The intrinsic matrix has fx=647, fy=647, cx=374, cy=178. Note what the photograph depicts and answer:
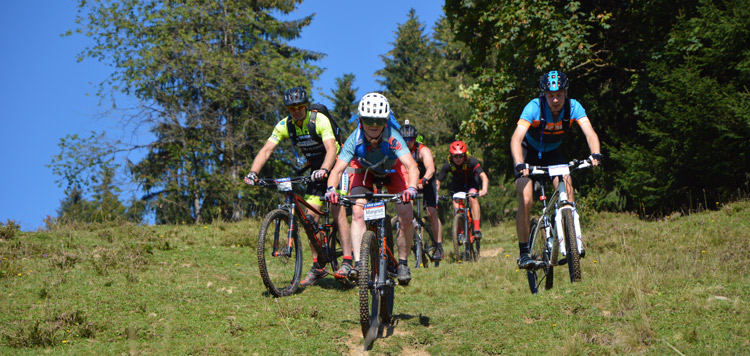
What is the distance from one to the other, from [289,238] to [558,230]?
3.25 metres

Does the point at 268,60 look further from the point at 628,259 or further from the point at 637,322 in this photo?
the point at 637,322

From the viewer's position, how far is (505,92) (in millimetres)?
19172

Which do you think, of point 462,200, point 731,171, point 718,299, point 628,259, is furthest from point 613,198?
point 718,299

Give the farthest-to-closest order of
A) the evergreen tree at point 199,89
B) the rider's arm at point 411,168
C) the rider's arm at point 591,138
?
the evergreen tree at point 199,89
the rider's arm at point 591,138
the rider's arm at point 411,168

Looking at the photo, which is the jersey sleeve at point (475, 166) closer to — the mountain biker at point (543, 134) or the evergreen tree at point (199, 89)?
the mountain biker at point (543, 134)

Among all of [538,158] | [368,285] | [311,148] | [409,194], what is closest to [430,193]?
[311,148]

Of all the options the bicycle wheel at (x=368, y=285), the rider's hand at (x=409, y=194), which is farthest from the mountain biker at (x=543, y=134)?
the bicycle wheel at (x=368, y=285)

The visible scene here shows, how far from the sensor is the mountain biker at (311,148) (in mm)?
8266

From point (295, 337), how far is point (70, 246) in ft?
20.6

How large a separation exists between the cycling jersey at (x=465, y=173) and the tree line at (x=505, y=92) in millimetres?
4374

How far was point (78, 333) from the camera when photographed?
625 centimetres

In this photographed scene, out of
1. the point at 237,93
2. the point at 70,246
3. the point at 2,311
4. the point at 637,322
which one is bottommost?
the point at 637,322

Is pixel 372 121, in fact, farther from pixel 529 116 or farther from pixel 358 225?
pixel 529 116

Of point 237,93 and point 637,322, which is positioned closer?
point 637,322
